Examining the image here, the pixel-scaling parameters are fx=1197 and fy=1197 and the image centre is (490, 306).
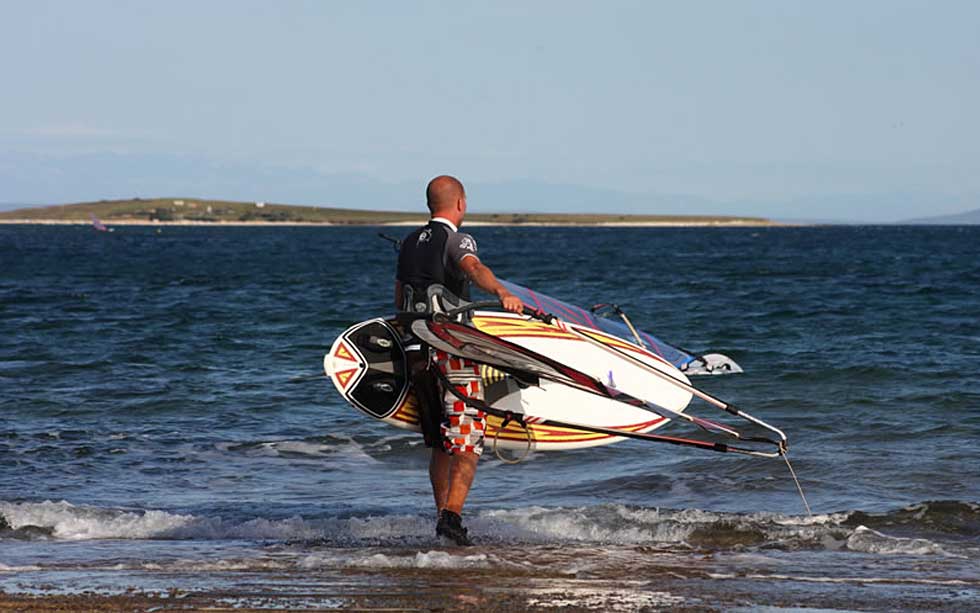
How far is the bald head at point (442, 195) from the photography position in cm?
748

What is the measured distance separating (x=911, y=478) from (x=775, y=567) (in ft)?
12.1

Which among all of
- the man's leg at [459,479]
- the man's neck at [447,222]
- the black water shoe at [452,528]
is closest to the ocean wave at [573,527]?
the black water shoe at [452,528]

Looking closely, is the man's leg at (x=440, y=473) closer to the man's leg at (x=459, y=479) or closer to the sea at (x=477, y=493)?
the man's leg at (x=459, y=479)

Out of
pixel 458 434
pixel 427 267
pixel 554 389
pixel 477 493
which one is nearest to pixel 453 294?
pixel 427 267

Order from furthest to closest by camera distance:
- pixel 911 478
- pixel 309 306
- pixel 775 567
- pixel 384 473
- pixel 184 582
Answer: pixel 309 306 → pixel 384 473 → pixel 911 478 → pixel 775 567 → pixel 184 582

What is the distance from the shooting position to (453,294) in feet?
24.6

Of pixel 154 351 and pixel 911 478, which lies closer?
pixel 911 478

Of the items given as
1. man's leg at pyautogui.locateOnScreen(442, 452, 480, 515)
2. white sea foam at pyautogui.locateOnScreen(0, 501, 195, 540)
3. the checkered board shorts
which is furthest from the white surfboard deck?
white sea foam at pyautogui.locateOnScreen(0, 501, 195, 540)

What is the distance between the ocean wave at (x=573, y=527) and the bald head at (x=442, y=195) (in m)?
2.24

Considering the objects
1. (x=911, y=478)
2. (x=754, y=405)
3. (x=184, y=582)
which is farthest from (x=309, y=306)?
(x=184, y=582)

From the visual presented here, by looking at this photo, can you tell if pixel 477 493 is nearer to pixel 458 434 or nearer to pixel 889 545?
pixel 458 434

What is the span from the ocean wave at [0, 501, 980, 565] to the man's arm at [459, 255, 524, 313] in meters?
1.87

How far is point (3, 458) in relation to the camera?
37.6 ft

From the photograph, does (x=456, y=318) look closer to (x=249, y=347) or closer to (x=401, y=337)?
(x=401, y=337)
